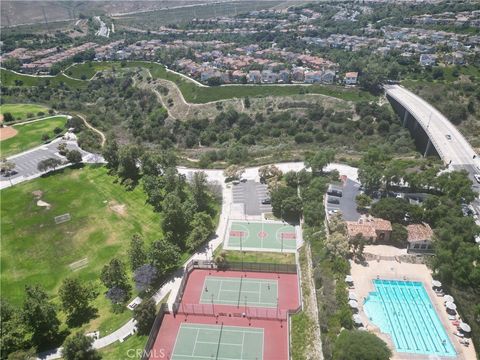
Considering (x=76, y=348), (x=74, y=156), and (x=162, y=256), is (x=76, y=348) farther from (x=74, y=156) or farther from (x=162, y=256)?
(x=74, y=156)

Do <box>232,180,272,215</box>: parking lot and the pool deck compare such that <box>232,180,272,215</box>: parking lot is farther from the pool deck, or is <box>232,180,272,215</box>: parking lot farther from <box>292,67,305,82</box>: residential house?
<box>292,67,305,82</box>: residential house

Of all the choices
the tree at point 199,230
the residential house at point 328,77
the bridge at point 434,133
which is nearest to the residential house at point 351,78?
the residential house at point 328,77

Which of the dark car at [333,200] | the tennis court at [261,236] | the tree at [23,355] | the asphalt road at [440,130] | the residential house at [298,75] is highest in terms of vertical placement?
the asphalt road at [440,130]

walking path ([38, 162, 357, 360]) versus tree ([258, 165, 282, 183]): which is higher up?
tree ([258, 165, 282, 183])

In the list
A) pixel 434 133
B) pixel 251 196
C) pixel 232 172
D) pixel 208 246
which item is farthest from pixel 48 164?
pixel 434 133

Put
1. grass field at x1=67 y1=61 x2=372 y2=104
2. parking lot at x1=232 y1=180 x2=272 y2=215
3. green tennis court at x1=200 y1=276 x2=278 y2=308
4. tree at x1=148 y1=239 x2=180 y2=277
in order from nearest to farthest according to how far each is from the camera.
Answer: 1. green tennis court at x1=200 y1=276 x2=278 y2=308
2. tree at x1=148 y1=239 x2=180 y2=277
3. parking lot at x1=232 y1=180 x2=272 y2=215
4. grass field at x1=67 y1=61 x2=372 y2=104

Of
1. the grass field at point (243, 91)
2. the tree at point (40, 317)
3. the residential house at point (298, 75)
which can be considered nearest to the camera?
the tree at point (40, 317)

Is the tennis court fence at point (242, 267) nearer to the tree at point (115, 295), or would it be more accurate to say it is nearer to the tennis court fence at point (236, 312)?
the tennis court fence at point (236, 312)

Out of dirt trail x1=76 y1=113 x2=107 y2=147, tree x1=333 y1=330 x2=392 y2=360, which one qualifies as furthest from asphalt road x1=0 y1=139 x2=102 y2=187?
tree x1=333 y1=330 x2=392 y2=360
